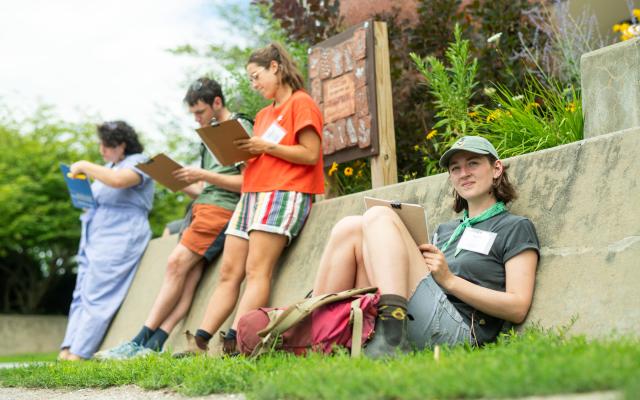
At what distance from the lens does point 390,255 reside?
11.6 feet

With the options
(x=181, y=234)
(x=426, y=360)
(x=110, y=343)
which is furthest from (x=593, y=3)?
(x=426, y=360)

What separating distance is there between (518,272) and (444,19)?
10.9 ft

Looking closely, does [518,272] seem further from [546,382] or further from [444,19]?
[444,19]

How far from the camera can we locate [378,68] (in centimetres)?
564

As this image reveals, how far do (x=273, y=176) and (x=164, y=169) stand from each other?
1.06m

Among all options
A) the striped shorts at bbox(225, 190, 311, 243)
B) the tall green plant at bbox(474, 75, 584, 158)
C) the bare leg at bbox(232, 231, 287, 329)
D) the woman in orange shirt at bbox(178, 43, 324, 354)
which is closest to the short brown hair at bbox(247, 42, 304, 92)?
the woman in orange shirt at bbox(178, 43, 324, 354)

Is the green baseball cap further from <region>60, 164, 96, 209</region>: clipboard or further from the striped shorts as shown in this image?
<region>60, 164, 96, 209</region>: clipboard

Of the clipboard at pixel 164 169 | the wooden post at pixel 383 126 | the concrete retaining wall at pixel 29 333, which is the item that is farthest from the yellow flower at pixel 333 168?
the concrete retaining wall at pixel 29 333

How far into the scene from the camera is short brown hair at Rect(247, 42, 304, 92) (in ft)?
16.3

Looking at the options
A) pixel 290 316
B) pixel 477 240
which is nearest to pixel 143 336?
pixel 290 316

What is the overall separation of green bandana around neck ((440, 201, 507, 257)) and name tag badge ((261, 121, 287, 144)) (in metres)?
1.37

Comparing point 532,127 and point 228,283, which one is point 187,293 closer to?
point 228,283

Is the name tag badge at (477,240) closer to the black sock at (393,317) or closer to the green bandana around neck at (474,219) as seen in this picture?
the green bandana around neck at (474,219)

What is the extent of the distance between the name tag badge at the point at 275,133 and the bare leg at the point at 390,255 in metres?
1.31
